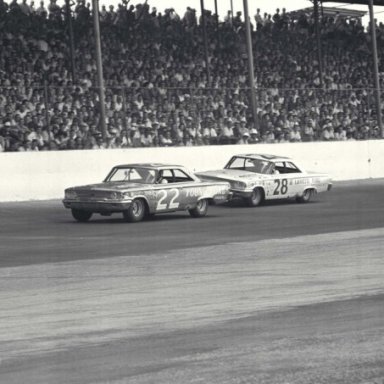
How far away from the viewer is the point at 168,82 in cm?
3200

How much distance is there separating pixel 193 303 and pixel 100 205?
1008cm

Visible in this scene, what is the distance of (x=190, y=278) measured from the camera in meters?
11.4

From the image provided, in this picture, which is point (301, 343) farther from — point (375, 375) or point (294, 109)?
point (294, 109)

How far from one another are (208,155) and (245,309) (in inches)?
809

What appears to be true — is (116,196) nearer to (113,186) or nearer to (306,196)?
(113,186)

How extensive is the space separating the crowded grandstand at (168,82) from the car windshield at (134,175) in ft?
15.4

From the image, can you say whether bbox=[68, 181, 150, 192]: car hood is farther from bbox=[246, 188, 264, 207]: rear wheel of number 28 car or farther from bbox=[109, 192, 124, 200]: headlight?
bbox=[246, 188, 264, 207]: rear wheel of number 28 car

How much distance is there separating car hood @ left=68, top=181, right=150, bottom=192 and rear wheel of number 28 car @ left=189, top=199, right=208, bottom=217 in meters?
1.49

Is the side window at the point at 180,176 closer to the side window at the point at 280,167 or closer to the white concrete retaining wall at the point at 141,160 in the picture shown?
the side window at the point at 280,167

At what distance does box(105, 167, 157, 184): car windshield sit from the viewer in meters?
20.5

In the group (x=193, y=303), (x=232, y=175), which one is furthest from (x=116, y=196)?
(x=193, y=303)

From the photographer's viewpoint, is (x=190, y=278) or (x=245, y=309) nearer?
(x=245, y=309)

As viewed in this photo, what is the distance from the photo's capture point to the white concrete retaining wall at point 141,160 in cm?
2486

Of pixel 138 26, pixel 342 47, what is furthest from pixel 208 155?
pixel 342 47
